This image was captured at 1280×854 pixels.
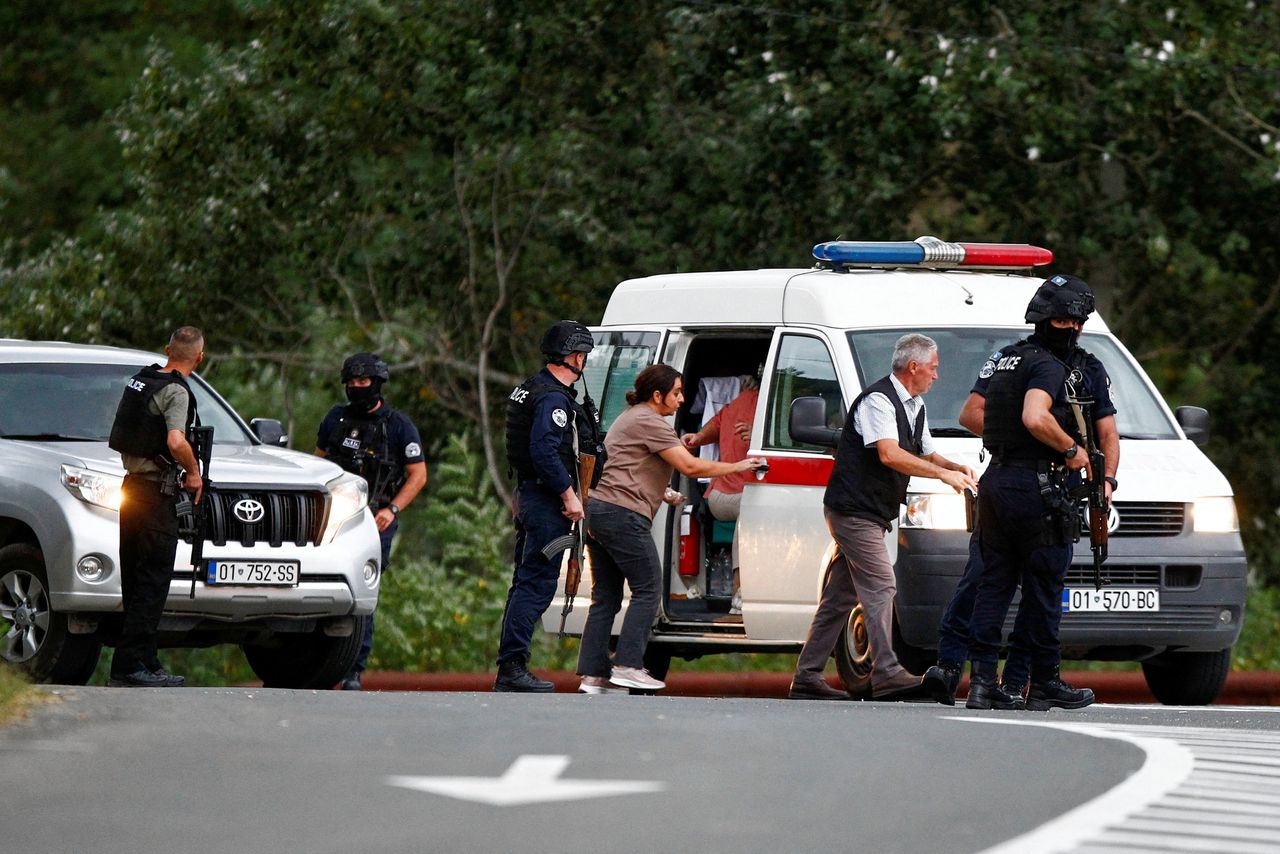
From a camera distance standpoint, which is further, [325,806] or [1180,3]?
[1180,3]

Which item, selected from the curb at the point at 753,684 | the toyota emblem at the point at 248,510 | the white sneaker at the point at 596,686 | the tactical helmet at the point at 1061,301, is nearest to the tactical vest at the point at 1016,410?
the tactical helmet at the point at 1061,301

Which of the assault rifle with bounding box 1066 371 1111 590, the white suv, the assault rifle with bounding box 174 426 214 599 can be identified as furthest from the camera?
the white suv

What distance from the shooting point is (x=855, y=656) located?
12.5 meters

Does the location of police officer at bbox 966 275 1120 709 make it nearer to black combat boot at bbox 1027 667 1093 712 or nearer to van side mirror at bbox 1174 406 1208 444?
black combat boot at bbox 1027 667 1093 712

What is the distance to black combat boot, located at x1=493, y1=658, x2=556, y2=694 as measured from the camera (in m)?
12.7

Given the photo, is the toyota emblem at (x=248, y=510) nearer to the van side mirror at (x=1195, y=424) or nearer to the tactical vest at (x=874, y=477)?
the tactical vest at (x=874, y=477)

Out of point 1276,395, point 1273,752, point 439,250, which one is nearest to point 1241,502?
point 1276,395

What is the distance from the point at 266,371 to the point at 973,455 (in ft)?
43.2

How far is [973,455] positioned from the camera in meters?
12.1

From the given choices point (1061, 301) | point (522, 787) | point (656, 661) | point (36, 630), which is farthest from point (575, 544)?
point (522, 787)

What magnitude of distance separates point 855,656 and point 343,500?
2752 mm

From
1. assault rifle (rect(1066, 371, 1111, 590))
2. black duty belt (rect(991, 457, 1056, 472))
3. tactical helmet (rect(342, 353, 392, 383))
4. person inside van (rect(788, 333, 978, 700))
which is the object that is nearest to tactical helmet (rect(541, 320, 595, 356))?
person inside van (rect(788, 333, 978, 700))

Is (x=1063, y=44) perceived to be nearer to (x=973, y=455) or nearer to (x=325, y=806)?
(x=973, y=455)

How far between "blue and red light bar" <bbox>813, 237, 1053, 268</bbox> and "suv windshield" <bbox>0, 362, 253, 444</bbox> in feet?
11.4
